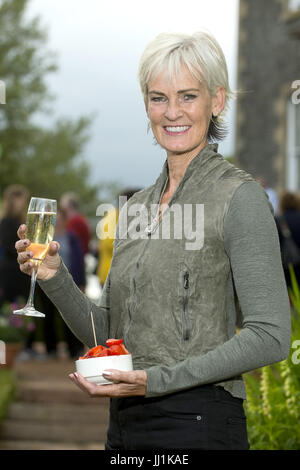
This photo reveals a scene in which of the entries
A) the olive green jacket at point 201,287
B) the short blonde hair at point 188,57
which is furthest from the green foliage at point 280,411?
the short blonde hair at point 188,57

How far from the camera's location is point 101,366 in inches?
84.6

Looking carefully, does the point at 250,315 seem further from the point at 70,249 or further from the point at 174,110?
the point at 70,249

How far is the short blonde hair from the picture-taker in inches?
89.3

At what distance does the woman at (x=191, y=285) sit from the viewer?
2.12 meters

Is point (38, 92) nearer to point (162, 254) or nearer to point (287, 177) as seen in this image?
point (287, 177)

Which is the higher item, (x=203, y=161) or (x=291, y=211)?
(x=291, y=211)

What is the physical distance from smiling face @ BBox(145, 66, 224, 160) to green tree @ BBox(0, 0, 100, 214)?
28769 mm

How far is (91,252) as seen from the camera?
12984mm

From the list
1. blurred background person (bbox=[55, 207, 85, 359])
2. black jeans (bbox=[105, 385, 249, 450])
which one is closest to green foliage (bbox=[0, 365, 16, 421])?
blurred background person (bbox=[55, 207, 85, 359])

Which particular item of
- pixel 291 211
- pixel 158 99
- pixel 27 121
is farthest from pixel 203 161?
pixel 27 121

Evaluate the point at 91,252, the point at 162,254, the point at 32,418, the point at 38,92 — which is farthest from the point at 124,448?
the point at 38,92

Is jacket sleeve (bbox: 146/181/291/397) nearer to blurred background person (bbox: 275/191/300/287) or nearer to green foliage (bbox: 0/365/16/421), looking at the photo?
green foliage (bbox: 0/365/16/421)

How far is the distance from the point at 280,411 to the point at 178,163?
5.69ft

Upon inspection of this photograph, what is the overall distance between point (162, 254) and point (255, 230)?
29 centimetres
